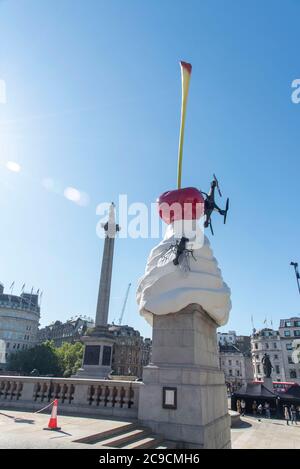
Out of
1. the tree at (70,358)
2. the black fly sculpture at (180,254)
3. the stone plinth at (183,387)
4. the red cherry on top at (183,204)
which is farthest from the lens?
the tree at (70,358)

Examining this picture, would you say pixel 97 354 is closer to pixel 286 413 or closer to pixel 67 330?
pixel 286 413

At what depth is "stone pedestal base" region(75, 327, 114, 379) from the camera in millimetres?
27828

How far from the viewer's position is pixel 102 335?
29.9 metres

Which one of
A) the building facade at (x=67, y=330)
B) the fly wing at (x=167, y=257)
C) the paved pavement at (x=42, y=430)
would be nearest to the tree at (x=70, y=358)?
the building facade at (x=67, y=330)

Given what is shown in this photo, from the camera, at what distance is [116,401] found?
34.1ft

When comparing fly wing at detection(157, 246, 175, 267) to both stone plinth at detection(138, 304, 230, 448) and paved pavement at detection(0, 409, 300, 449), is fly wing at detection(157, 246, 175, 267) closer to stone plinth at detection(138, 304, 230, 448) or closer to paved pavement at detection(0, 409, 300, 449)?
stone plinth at detection(138, 304, 230, 448)

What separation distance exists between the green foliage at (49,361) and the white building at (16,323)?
23025 millimetres

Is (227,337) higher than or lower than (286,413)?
higher

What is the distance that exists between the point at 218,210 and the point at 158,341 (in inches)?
Result: 209

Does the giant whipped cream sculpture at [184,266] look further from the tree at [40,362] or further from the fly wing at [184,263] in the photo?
the tree at [40,362]

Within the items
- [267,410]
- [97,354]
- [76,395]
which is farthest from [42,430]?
A: [267,410]

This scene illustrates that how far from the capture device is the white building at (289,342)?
7281 cm

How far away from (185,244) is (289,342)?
3009 inches

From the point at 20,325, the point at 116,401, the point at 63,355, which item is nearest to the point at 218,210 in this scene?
the point at 116,401
